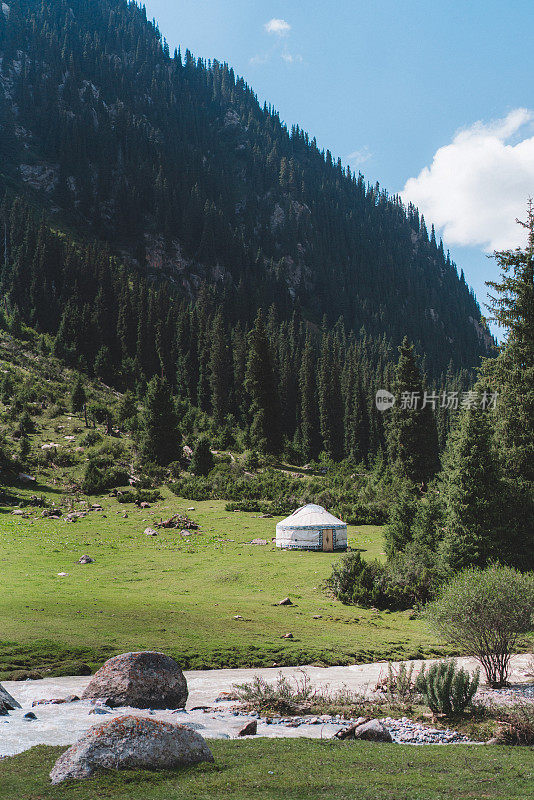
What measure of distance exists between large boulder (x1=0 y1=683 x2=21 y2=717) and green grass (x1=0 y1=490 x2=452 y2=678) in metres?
3.33

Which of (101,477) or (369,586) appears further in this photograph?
(101,477)

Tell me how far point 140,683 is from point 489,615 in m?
10.6

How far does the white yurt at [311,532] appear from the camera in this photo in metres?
39.1

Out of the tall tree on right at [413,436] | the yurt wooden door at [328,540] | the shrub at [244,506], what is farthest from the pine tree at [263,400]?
the yurt wooden door at [328,540]

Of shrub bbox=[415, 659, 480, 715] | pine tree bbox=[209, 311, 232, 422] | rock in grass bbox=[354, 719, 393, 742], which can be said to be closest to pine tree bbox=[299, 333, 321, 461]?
pine tree bbox=[209, 311, 232, 422]

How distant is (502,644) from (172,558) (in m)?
21.8

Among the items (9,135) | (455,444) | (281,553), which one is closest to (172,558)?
(281,553)

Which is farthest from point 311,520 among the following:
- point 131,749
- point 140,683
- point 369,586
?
point 131,749

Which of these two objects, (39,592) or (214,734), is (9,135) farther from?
(214,734)

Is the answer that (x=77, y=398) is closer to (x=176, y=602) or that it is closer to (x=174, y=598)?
(x=174, y=598)

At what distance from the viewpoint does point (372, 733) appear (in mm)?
11516

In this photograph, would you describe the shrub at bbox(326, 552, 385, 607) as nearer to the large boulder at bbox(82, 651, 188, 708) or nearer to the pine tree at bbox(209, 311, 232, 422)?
the large boulder at bbox(82, 651, 188, 708)

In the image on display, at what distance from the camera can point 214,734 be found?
1130 cm

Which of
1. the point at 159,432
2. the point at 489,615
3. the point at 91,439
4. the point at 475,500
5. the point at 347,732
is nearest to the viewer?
the point at 347,732
